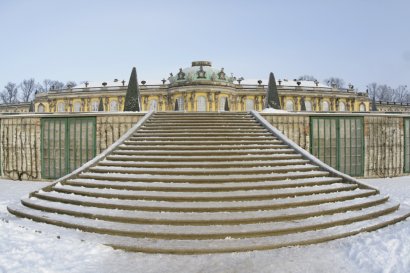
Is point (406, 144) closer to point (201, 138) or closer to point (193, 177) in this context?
point (201, 138)

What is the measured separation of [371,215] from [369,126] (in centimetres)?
855

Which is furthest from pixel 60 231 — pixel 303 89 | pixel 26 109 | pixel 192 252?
pixel 26 109

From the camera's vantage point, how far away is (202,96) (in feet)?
159

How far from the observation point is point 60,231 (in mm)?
6617

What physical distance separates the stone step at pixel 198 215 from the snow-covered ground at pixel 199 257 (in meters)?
0.81

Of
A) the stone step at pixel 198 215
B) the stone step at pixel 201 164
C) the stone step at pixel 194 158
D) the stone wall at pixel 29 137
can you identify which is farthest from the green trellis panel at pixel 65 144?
the stone step at pixel 198 215

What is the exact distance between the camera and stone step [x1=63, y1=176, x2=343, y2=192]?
26.6 ft

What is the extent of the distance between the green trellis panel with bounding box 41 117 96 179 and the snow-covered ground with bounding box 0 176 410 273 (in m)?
7.75

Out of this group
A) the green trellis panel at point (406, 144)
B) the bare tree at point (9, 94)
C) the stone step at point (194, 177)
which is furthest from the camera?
the bare tree at point (9, 94)

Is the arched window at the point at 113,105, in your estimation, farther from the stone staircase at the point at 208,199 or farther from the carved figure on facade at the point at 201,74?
the stone staircase at the point at 208,199

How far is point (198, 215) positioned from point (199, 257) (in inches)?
55.1

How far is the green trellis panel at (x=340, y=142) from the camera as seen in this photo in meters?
14.3

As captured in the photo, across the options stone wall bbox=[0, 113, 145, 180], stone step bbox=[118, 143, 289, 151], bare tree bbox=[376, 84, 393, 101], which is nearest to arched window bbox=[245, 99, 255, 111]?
stone wall bbox=[0, 113, 145, 180]

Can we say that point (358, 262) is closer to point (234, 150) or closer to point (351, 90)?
point (234, 150)
